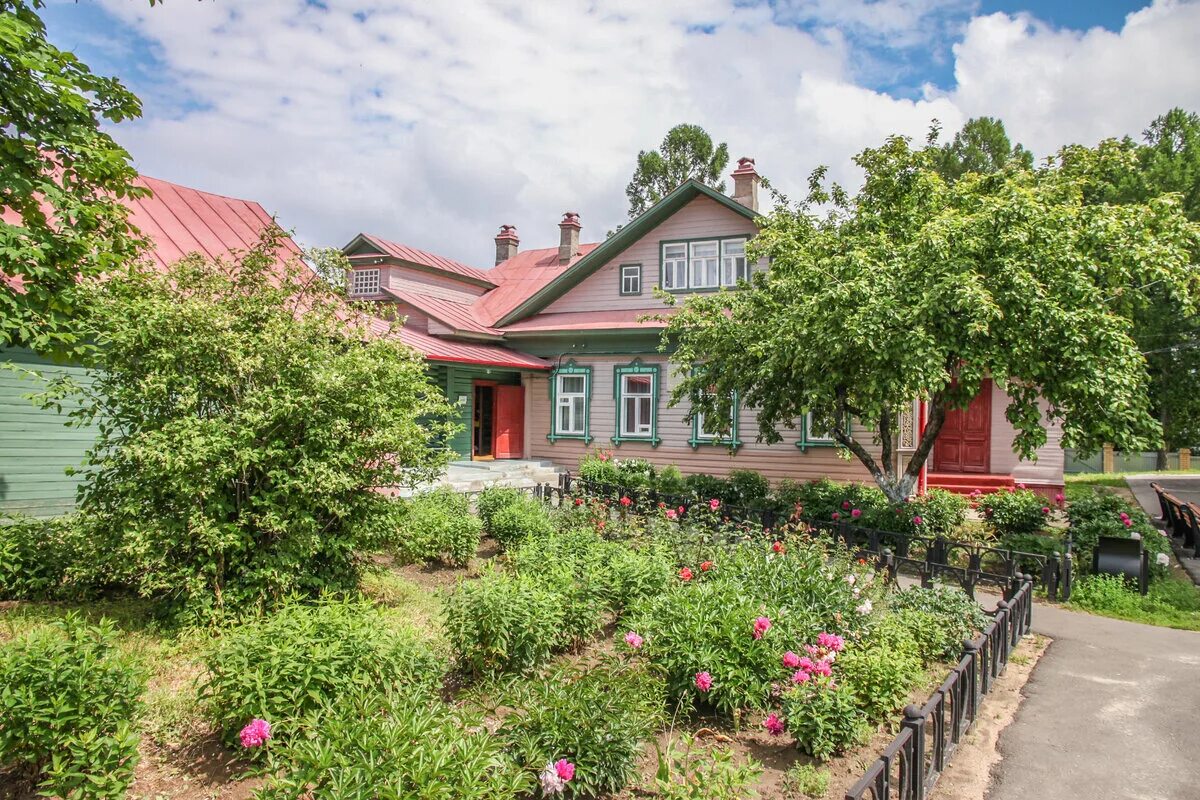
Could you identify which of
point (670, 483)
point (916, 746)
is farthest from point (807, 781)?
point (670, 483)

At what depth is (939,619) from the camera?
Result: 607cm

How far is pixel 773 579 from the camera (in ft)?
19.9

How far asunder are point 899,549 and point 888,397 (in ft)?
6.93

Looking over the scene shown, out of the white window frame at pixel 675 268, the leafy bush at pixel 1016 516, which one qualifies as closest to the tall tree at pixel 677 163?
the white window frame at pixel 675 268

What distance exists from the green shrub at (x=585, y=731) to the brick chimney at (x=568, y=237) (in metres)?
20.3

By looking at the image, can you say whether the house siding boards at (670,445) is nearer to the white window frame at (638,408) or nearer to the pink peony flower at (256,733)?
the white window frame at (638,408)

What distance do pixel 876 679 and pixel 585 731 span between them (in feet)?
7.31

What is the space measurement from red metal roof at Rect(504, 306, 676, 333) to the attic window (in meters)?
3.94

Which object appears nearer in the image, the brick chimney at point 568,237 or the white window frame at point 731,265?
the white window frame at point 731,265

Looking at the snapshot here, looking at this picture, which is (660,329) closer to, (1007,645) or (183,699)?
(1007,645)

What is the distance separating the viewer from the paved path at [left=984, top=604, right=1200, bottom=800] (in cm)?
418

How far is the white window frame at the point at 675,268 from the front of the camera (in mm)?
17969

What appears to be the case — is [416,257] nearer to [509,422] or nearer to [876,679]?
[509,422]

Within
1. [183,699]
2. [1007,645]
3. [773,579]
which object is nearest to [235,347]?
[183,699]
